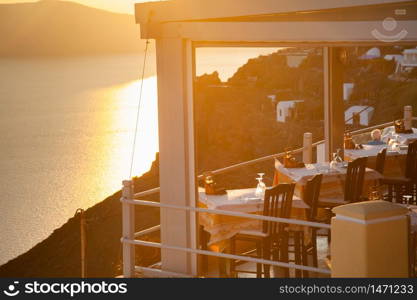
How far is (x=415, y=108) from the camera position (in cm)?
8800

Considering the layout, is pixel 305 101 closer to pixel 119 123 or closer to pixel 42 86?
pixel 119 123

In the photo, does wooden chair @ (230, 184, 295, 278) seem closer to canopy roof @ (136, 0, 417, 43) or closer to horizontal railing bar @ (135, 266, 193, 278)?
horizontal railing bar @ (135, 266, 193, 278)

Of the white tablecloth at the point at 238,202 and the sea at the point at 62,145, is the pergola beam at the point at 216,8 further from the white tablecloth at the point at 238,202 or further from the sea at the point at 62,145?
the sea at the point at 62,145

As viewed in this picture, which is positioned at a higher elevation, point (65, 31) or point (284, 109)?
point (65, 31)

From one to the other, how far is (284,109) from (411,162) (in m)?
100

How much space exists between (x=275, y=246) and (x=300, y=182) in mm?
1720

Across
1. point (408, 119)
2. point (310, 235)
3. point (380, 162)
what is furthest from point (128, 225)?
point (408, 119)

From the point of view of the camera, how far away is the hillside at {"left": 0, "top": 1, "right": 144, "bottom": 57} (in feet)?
481

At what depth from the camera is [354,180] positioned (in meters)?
8.24

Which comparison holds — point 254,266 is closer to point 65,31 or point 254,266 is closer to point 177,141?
point 177,141

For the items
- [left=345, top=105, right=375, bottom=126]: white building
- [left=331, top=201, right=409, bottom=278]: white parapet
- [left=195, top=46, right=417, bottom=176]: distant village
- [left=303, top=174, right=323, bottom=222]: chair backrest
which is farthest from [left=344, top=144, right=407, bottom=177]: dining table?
[left=345, top=105, right=375, bottom=126]: white building

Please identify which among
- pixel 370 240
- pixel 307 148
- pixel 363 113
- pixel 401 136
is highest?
pixel 363 113

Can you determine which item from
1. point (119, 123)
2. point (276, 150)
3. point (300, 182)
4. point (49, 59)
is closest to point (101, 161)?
point (119, 123)

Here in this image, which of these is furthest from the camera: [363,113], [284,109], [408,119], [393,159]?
[284,109]
